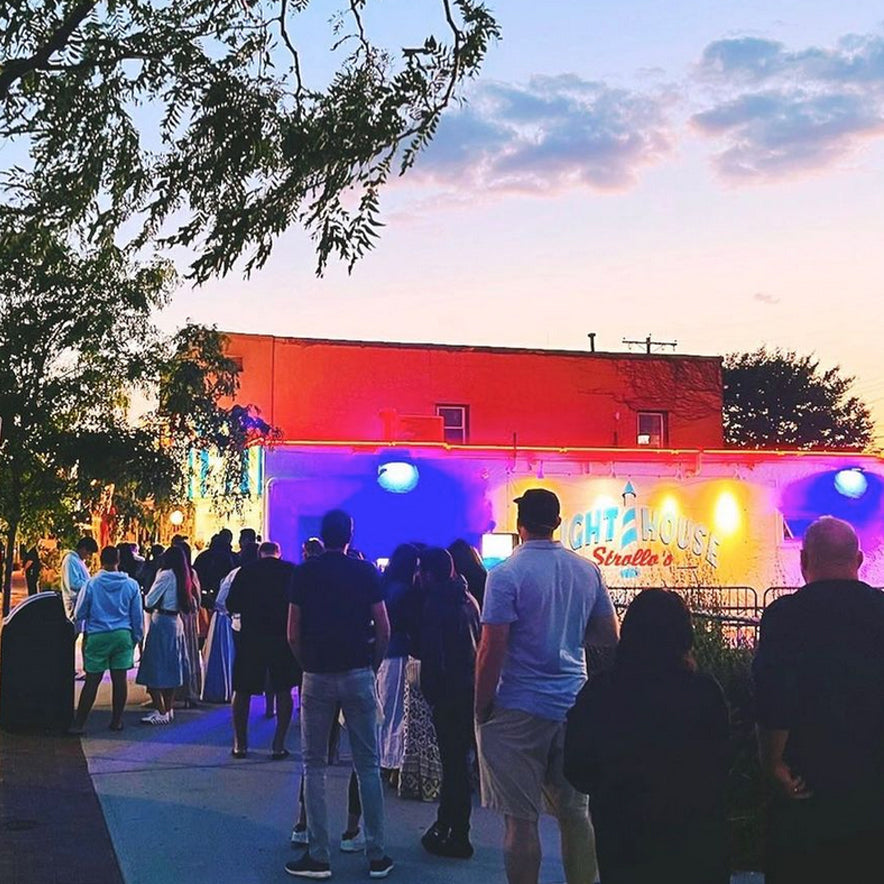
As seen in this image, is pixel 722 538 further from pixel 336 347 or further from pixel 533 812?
pixel 533 812

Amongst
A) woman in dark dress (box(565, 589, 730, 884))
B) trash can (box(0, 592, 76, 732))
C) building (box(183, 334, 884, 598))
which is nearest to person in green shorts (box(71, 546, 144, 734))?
trash can (box(0, 592, 76, 732))

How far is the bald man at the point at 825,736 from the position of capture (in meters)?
4.18

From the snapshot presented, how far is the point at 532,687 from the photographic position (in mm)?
5387

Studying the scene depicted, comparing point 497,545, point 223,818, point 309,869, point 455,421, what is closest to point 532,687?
point 309,869

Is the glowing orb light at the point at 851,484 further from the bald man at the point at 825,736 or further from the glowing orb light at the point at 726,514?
the bald man at the point at 825,736

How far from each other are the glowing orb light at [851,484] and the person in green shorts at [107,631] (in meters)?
12.4

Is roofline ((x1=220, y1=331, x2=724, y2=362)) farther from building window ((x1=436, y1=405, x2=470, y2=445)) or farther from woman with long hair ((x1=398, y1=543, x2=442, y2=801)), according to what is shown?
woman with long hair ((x1=398, y1=543, x2=442, y2=801))

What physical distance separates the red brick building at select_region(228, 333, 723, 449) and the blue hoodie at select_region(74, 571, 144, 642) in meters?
13.2

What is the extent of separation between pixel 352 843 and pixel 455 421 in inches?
814

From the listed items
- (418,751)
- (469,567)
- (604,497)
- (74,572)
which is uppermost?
(604,497)

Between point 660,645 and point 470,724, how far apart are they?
11.0 feet

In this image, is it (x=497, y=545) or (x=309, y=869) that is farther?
(x=497, y=545)

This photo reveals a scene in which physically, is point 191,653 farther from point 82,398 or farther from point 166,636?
point 82,398

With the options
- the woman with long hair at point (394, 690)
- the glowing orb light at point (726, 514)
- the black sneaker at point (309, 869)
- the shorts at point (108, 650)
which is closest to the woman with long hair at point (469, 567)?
the woman with long hair at point (394, 690)
